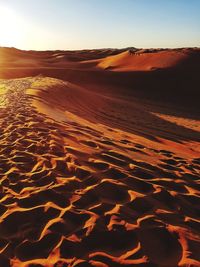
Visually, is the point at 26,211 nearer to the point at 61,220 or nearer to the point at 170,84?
the point at 61,220

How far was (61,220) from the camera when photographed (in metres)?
3.68

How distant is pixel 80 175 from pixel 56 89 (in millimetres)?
10895

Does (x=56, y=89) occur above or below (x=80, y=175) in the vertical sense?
below

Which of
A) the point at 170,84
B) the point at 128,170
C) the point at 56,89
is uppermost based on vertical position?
→ the point at 128,170

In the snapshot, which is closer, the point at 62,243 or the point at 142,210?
the point at 62,243

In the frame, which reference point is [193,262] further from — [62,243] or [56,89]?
[56,89]

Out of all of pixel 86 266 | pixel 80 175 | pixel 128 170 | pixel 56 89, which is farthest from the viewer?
pixel 56 89

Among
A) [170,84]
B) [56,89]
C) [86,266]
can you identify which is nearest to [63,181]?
[86,266]

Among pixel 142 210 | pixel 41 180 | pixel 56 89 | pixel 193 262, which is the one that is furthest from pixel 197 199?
pixel 56 89

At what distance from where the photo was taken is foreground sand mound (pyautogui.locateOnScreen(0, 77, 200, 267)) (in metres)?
3.21

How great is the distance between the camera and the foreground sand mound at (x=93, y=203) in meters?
3.21

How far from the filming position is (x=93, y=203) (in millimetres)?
4023

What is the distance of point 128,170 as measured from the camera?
5.09 m

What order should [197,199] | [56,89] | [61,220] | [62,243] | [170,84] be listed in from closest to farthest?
[62,243]
[61,220]
[197,199]
[56,89]
[170,84]
